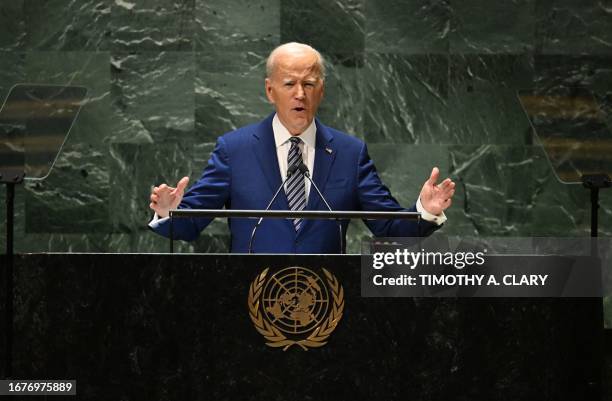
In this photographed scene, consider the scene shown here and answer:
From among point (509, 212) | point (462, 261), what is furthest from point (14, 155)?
point (509, 212)

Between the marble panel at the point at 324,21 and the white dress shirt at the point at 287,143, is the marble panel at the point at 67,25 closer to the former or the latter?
the marble panel at the point at 324,21

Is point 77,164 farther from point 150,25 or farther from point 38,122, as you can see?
point 38,122

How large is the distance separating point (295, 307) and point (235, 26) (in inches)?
135

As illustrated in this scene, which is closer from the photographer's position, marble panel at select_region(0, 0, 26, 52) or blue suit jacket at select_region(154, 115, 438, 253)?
blue suit jacket at select_region(154, 115, 438, 253)

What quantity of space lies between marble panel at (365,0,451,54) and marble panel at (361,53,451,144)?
0.18ft


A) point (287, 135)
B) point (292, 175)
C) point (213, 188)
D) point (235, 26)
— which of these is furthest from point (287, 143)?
point (235, 26)

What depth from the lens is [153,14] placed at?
250 inches

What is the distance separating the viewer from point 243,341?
325 cm

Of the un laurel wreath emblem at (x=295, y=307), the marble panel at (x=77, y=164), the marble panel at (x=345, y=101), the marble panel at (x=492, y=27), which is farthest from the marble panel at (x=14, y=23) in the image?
the un laurel wreath emblem at (x=295, y=307)

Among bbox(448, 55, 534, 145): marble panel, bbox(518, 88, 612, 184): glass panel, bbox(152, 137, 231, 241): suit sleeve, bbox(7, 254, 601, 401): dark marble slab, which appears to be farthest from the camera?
bbox(448, 55, 534, 145): marble panel

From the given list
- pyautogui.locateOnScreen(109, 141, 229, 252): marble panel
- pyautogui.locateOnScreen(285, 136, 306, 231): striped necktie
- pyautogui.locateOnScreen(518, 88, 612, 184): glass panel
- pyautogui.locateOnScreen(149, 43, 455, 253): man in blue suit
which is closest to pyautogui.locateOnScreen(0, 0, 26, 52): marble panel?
pyautogui.locateOnScreen(109, 141, 229, 252): marble panel

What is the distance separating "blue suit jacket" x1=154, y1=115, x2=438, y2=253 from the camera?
14.0ft
